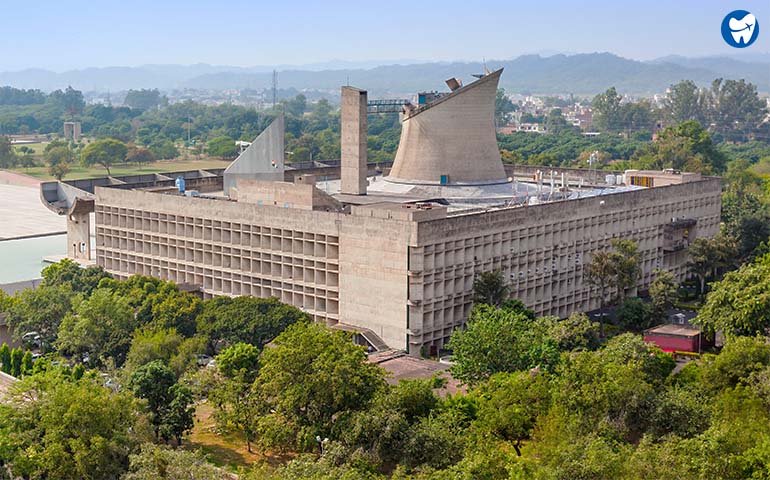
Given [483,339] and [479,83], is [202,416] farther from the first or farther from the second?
[479,83]

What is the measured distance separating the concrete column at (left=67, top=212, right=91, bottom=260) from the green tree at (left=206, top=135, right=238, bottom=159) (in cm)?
8434

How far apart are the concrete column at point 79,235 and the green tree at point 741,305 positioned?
3317 centimetres

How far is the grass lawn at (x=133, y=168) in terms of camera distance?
13075 centimetres

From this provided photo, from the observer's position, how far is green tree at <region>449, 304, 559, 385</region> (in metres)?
Answer: 37.9

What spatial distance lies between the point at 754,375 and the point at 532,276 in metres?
17.1

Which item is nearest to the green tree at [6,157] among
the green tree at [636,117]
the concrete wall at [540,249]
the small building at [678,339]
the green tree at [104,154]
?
the green tree at [104,154]

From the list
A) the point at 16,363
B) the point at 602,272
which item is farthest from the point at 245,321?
the point at 602,272

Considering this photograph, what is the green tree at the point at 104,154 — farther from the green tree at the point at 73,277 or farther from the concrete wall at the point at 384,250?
the green tree at the point at 73,277

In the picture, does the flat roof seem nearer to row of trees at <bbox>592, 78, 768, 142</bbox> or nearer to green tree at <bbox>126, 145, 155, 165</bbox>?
green tree at <bbox>126, 145, 155, 165</bbox>

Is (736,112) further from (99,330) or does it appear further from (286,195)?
(99,330)

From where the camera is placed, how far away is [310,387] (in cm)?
3256

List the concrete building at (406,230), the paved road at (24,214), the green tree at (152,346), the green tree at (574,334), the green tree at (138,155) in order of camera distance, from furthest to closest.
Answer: the green tree at (138,155) → the paved road at (24,214) → the concrete building at (406,230) → the green tree at (574,334) → the green tree at (152,346)

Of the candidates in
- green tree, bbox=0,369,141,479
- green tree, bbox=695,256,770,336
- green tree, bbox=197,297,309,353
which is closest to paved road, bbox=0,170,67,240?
green tree, bbox=197,297,309,353

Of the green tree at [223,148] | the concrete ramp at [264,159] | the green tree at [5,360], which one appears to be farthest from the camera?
the green tree at [223,148]
